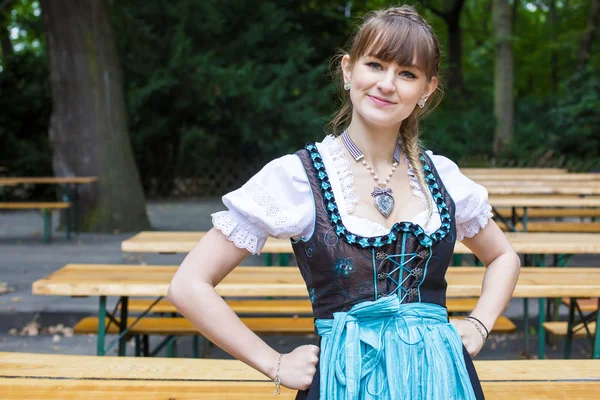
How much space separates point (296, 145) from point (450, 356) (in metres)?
13.4

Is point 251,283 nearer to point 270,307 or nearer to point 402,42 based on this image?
point 270,307

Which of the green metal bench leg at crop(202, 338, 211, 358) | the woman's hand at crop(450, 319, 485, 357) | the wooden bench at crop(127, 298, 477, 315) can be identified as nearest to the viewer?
the woman's hand at crop(450, 319, 485, 357)

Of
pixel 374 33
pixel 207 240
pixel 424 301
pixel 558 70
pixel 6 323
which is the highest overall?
pixel 558 70

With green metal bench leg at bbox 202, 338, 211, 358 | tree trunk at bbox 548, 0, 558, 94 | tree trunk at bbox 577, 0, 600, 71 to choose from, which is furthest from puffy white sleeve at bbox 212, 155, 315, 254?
tree trunk at bbox 548, 0, 558, 94

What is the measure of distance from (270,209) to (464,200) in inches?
18.2

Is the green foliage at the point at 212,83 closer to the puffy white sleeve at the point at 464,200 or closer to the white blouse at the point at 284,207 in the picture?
the puffy white sleeve at the point at 464,200

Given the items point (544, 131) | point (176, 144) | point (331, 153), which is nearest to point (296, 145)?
point (176, 144)

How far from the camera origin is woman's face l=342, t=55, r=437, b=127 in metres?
1.55

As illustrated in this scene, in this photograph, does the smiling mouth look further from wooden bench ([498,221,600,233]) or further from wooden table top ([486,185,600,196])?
wooden bench ([498,221,600,233])

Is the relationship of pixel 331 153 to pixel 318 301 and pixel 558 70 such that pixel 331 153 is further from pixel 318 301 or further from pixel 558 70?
pixel 558 70

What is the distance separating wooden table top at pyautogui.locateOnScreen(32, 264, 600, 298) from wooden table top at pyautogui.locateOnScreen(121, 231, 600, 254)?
124 millimetres

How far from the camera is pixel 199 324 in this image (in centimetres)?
149

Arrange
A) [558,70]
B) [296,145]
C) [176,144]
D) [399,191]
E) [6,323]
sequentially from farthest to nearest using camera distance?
[558,70] → [176,144] → [296,145] → [6,323] → [399,191]

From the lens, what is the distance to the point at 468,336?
5.10ft
